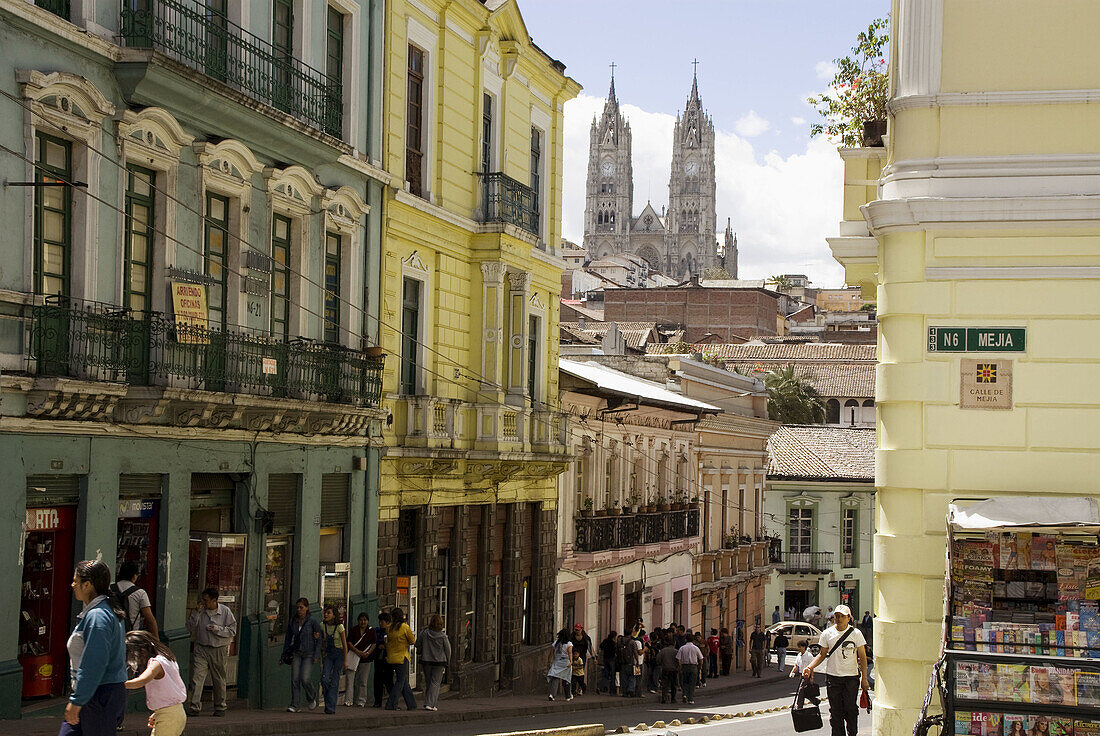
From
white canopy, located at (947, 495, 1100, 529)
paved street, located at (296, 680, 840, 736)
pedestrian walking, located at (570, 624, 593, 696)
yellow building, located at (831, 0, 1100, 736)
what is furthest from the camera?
pedestrian walking, located at (570, 624, 593, 696)

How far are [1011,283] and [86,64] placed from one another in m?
9.99

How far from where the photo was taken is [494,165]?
29.2 metres

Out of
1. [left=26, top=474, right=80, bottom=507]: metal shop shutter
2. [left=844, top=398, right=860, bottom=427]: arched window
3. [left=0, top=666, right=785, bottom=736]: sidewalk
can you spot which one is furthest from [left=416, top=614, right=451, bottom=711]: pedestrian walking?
[left=844, top=398, right=860, bottom=427]: arched window

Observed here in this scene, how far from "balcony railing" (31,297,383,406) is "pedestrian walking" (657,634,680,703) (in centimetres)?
1116

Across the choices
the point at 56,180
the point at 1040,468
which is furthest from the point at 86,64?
the point at 1040,468

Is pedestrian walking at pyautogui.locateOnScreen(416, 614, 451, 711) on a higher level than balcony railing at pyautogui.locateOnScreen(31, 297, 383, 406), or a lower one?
lower

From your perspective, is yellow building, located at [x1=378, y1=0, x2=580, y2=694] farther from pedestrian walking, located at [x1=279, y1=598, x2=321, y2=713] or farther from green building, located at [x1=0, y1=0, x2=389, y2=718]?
pedestrian walking, located at [x1=279, y1=598, x2=321, y2=713]

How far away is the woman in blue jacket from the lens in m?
9.80

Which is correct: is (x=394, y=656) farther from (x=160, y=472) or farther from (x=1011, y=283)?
(x=1011, y=283)

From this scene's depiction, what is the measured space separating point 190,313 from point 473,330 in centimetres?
974

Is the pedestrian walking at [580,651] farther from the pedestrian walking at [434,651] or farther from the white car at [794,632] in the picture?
the white car at [794,632]

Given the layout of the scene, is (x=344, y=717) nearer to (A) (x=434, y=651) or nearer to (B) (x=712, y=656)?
(A) (x=434, y=651)

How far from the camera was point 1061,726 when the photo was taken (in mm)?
11805

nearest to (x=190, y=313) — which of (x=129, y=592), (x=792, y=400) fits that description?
(x=129, y=592)
